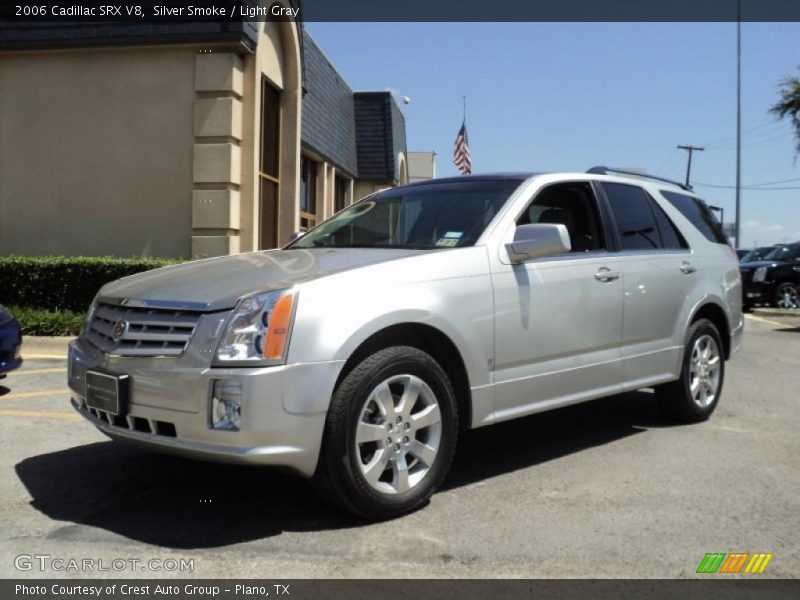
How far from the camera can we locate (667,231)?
5.81 metres

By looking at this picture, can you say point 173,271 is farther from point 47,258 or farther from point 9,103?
point 9,103

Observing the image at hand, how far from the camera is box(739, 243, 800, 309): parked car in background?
18.6 metres

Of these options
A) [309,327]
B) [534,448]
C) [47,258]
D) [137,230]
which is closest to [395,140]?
[137,230]

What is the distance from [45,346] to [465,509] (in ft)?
24.8

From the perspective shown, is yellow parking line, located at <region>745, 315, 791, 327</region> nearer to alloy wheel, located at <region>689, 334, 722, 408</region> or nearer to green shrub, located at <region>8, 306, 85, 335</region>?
alloy wheel, located at <region>689, 334, 722, 408</region>

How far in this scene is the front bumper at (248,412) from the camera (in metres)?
3.27

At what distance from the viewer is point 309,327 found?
3383 millimetres

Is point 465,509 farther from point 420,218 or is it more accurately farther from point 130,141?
point 130,141

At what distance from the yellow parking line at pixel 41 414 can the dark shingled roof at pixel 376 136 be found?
1772cm

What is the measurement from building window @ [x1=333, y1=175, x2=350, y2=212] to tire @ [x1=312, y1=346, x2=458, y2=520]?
18351 millimetres

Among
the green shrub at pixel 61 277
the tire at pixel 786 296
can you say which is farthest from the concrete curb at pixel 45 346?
the tire at pixel 786 296

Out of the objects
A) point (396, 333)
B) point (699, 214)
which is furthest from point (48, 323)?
point (699, 214)

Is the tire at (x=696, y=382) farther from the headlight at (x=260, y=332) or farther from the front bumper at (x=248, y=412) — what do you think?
the headlight at (x=260, y=332)
